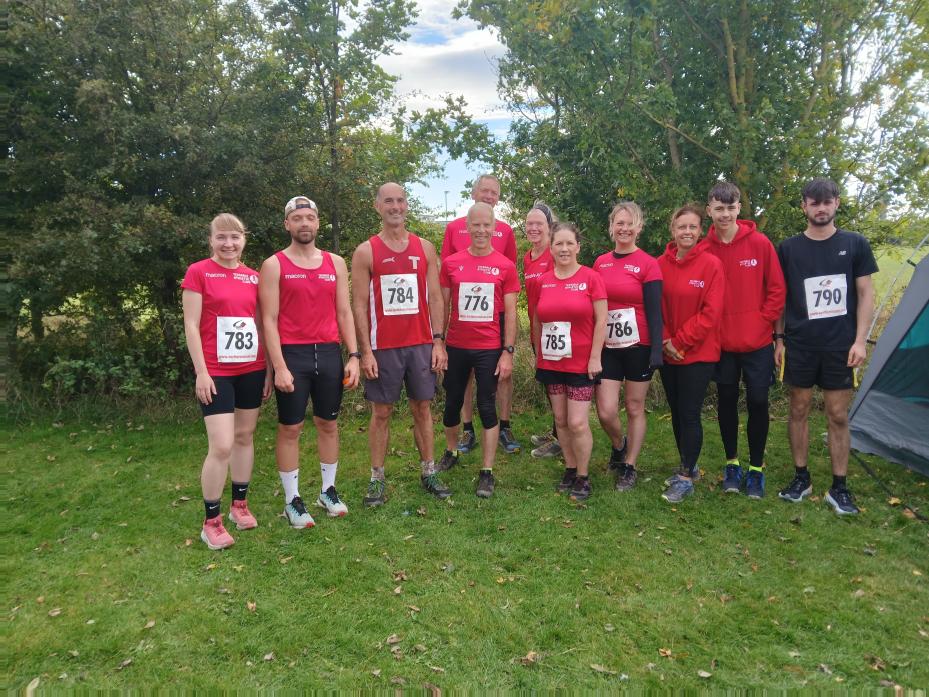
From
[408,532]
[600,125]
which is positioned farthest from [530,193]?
[408,532]

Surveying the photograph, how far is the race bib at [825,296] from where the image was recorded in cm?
382

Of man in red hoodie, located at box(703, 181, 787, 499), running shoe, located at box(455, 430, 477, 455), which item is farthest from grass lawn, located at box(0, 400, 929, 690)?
man in red hoodie, located at box(703, 181, 787, 499)

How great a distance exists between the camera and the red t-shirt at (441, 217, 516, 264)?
15.8 feet

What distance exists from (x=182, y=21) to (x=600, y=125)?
444cm

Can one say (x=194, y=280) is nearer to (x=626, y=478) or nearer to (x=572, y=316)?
(x=572, y=316)

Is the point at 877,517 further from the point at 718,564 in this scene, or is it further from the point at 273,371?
the point at 273,371

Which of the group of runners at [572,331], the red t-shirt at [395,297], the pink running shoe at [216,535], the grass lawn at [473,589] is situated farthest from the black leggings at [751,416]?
the pink running shoe at [216,535]

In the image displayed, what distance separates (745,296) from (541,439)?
2270mm

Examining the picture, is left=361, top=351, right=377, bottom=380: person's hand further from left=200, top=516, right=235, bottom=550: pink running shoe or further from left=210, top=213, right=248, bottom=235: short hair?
left=200, top=516, right=235, bottom=550: pink running shoe

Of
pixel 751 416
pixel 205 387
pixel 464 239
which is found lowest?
pixel 751 416

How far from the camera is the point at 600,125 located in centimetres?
590

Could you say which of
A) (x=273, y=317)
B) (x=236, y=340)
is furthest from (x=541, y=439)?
(x=236, y=340)

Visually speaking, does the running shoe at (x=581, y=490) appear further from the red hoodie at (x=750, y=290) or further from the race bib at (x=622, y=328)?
the red hoodie at (x=750, y=290)

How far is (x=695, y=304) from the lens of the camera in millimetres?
3961
